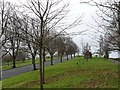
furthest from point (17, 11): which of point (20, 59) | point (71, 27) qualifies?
point (20, 59)

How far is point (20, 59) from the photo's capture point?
66250 mm

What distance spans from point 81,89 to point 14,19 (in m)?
4.96

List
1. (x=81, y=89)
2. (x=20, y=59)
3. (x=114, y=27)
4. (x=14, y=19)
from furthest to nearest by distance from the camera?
(x=20, y=59) < (x=81, y=89) < (x=14, y=19) < (x=114, y=27)

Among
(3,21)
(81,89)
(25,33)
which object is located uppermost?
(3,21)

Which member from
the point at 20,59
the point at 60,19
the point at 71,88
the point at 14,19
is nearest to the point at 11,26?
the point at 14,19

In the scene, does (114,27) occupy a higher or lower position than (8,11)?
lower

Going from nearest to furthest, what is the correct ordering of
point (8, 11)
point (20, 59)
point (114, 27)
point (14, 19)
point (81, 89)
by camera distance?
1. point (114, 27)
2. point (14, 19)
3. point (81, 89)
4. point (8, 11)
5. point (20, 59)

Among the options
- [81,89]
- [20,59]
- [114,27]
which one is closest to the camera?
[114,27]

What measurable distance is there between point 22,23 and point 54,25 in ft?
5.70

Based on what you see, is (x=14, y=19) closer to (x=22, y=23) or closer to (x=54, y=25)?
(x=22, y=23)

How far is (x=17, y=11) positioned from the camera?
12.3m

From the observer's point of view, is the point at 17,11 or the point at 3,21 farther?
the point at 3,21

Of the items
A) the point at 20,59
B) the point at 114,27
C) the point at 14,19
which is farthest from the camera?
the point at 20,59

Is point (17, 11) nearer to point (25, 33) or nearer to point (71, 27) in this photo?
point (25, 33)
